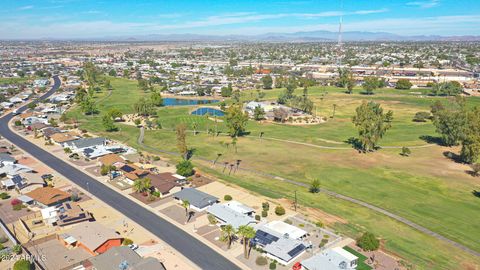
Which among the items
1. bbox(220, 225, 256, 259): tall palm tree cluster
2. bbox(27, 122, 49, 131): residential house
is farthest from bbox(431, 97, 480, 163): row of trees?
bbox(27, 122, 49, 131): residential house

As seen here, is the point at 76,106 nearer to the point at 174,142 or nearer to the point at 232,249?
the point at 174,142

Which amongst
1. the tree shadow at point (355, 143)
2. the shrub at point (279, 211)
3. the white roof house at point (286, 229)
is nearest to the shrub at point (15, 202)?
the white roof house at point (286, 229)

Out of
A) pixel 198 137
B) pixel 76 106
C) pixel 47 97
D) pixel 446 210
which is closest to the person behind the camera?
pixel 446 210

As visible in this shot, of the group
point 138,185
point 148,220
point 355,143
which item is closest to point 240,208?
point 148,220

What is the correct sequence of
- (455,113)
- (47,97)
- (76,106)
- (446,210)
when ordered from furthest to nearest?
(47,97)
(76,106)
(455,113)
(446,210)

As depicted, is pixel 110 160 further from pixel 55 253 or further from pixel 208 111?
pixel 208 111

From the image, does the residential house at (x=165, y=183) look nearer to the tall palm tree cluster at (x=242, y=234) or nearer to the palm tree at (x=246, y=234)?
the tall palm tree cluster at (x=242, y=234)

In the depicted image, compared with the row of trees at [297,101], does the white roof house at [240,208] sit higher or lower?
lower

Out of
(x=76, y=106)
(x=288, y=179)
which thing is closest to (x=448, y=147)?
(x=288, y=179)
